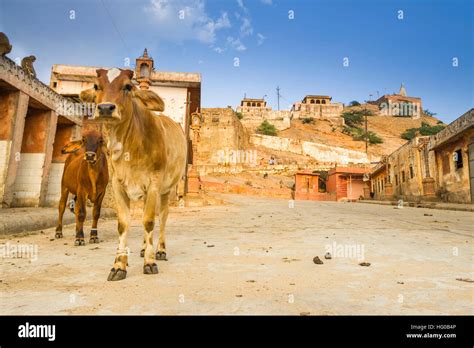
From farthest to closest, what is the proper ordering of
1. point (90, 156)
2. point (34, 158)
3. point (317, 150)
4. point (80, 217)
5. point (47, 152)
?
point (317, 150), point (47, 152), point (34, 158), point (80, 217), point (90, 156)

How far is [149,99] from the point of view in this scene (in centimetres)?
329

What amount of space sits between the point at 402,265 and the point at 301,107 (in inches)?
3422

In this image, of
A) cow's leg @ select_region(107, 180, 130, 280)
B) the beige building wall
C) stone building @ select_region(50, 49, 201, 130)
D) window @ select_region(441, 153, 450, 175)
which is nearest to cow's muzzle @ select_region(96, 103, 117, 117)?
cow's leg @ select_region(107, 180, 130, 280)

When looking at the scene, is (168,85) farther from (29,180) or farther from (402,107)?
(402,107)

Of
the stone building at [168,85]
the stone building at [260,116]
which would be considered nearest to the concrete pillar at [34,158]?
the stone building at [168,85]

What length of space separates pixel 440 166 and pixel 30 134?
2272 cm

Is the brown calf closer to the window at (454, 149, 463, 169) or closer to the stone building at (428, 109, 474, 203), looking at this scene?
the stone building at (428, 109, 474, 203)

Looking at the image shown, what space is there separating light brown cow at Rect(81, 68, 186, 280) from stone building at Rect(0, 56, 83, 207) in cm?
662

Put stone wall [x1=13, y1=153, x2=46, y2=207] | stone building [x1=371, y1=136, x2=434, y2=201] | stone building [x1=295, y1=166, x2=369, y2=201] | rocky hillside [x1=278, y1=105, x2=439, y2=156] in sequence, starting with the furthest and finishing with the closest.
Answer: rocky hillside [x1=278, y1=105, x2=439, y2=156]
stone building [x1=295, y1=166, x2=369, y2=201]
stone building [x1=371, y1=136, x2=434, y2=201]
stone wall [x1=13, y1=153, x2=46, y2=207]

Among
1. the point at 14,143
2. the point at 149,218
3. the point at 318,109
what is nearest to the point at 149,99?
the point at 149,218

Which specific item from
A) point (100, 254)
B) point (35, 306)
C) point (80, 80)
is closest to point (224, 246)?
point (100, 254)

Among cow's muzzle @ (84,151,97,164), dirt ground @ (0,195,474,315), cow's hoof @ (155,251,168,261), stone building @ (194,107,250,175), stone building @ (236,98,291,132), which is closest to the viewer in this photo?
dirt ground @ (0,195,474,315)

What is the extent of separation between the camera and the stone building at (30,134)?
315 inches

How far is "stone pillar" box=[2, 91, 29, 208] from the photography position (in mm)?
7984
